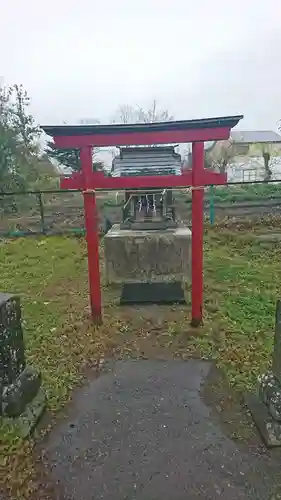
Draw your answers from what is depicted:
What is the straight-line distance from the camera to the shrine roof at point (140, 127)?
11.7ft

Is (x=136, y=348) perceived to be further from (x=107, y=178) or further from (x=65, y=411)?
(x=107, y=178)

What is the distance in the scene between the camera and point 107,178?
154 inches

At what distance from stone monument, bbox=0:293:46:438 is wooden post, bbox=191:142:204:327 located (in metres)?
2.02

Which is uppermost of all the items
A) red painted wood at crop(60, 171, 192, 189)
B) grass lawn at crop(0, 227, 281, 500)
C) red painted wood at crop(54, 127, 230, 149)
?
red painted wood at crop(54, 127, 230, 149)

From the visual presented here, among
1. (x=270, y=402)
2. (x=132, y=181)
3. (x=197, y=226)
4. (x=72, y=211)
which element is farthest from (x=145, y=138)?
(x=72, y=211)

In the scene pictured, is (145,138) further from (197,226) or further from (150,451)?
(150,451)

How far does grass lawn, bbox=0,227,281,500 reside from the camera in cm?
318

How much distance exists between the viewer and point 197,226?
406 centimetres

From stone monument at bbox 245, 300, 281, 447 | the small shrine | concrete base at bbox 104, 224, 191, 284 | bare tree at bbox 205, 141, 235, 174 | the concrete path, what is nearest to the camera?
the concrete path

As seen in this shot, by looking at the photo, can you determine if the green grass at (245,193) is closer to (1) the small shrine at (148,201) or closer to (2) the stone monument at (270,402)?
(1) the small shrine at (148,201)

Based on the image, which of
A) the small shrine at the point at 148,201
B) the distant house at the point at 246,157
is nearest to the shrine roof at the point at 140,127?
the small shrine at the point at 148,201

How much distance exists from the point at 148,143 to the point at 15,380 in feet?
8.08

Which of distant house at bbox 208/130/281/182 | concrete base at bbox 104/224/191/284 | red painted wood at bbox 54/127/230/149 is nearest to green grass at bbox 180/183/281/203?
concrete base at bbox 104/224/191/284

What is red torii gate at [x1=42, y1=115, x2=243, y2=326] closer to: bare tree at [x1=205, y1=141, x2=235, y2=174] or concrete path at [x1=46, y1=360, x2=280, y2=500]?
concrete path at [x1=46, y1=360, x2=280, y2=500]
